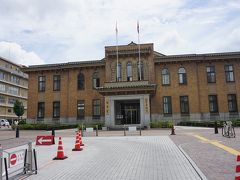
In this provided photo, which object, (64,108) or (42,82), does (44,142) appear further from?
(42,82)

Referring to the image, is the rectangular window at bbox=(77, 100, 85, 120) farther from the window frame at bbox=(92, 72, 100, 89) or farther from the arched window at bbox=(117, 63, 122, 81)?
the arched window at bbox=(117, 63, 122, 81)

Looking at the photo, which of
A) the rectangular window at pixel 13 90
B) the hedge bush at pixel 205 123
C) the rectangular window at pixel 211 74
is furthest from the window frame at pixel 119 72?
the rectangular window at pixel 13 90

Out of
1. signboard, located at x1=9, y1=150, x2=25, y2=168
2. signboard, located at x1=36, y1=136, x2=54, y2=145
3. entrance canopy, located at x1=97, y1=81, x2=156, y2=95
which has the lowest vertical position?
signboard, located at x1=36, y1=136, x2=54, y2=145

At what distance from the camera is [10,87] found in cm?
7562

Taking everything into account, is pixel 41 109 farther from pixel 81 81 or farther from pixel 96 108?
pixel 96 108

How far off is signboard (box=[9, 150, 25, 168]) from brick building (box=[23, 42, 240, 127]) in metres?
25.8

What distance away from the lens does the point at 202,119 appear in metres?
35.7

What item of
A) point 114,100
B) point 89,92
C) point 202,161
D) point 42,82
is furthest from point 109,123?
point 202,161

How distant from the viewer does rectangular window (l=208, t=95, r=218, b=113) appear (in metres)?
36.0

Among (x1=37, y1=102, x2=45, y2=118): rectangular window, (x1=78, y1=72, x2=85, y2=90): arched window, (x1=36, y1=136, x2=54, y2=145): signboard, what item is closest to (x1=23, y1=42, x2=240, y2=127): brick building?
(x1=78, y1=72, x2=85, y2=90): arched window

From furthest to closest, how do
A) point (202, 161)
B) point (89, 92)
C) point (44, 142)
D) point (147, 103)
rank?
point (89, 92), point (147, 103), point (44, 142), point (202, 161)

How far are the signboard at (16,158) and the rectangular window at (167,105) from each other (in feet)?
101

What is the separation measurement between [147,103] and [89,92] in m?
11.9

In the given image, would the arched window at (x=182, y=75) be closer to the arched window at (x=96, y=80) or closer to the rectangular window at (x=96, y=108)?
the arched window at (x=96, y=80)
